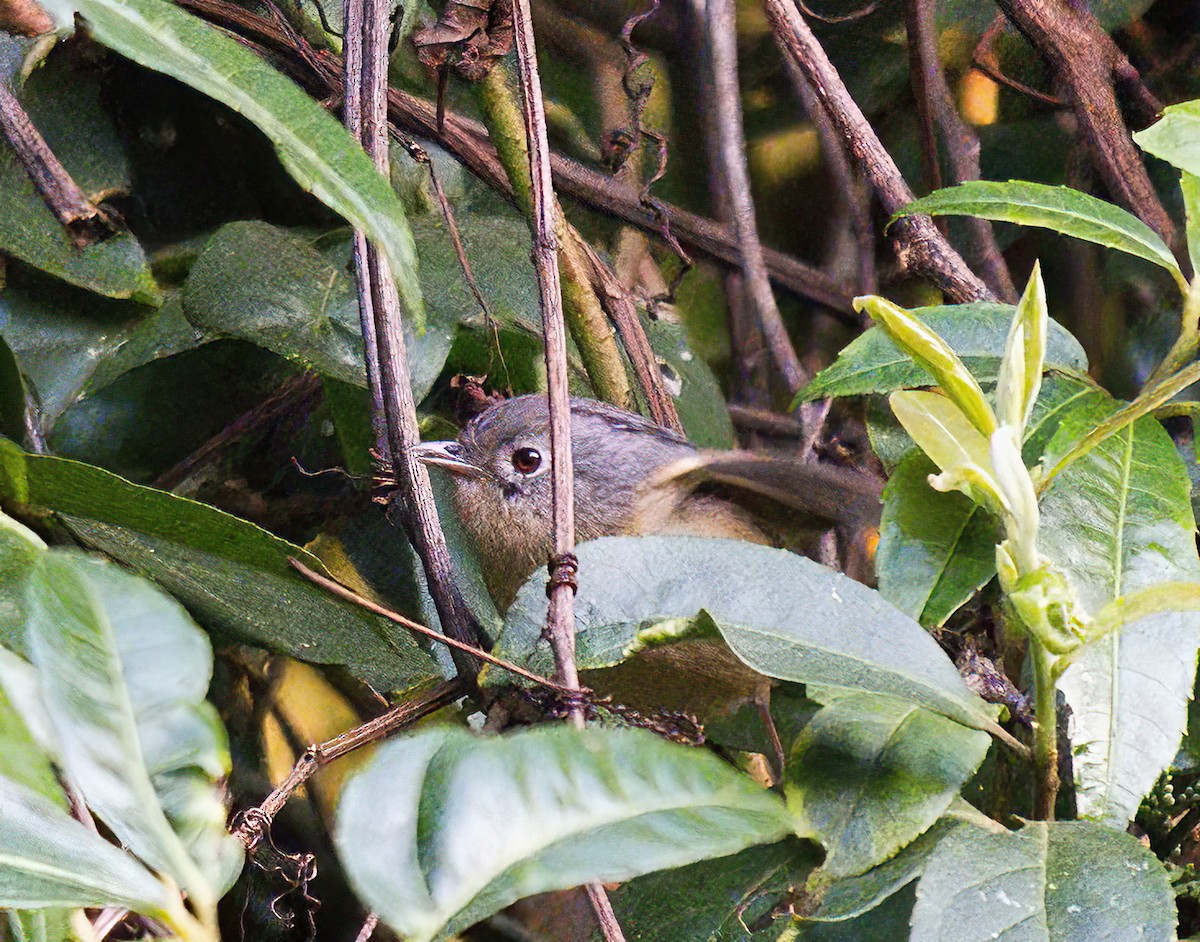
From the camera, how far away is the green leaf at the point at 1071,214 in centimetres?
101

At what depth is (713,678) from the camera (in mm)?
1296

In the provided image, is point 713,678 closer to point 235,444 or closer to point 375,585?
point 375,585

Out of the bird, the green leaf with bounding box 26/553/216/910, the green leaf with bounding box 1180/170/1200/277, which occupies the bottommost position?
the bird

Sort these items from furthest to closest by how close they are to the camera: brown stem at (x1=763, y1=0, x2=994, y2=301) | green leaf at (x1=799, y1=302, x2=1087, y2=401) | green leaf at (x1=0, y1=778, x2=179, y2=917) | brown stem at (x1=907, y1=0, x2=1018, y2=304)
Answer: brown stem at (x1=907, y1=0, x2=1018, y2=304)
brown stem at (x1=763, y1=0, x2=994, y2=301)
green leaf at (x1=799, y1=302, x2=1087, y2=401)
green leaf at (x1=0, y1=778, x2=179, y2=917)

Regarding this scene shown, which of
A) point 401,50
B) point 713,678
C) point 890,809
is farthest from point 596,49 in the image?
point 890,809

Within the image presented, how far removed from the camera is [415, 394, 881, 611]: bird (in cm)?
181

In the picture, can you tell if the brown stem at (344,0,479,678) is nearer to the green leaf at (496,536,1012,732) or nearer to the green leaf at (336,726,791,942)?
the green leaf at (496,536,1012,732)

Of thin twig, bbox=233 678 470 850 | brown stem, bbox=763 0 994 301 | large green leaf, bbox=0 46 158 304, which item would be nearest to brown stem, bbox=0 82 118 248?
large green leaf, bbox=0 46 158 304

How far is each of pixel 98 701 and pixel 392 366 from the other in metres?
0.51

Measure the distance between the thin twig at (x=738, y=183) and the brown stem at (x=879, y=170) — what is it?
0.94ft

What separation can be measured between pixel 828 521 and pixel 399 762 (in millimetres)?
1057

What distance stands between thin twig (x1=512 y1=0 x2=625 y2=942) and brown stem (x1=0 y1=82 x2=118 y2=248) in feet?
2.23

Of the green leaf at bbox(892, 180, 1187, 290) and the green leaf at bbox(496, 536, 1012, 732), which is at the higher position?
the green leaf at bbox(892, 180, 1187, 290)

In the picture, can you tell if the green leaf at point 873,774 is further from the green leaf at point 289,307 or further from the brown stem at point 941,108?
the brown stem at point 941,108
